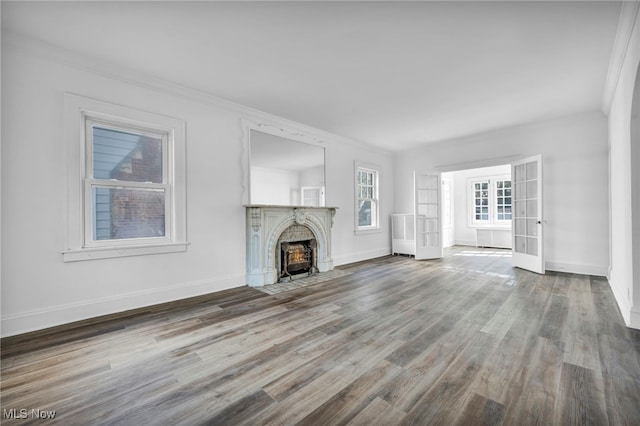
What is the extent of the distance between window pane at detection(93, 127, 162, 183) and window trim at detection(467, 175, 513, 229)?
28.7 feet

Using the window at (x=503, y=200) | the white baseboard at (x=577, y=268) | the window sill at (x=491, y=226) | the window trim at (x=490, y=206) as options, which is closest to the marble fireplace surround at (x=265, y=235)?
the white baseboard at (x=577, y=268)

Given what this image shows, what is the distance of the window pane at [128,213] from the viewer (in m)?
2.99

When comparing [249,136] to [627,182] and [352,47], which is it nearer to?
[352,47]

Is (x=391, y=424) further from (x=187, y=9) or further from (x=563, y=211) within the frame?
(x=563, y=211)

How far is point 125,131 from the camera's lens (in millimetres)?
3168

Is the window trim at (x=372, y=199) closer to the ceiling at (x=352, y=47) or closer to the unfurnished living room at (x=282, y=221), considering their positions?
the unfurnished living room at (x=282, y=221)

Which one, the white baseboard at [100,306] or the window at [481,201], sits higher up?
the window at [481,201]

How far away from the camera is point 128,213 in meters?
3.17

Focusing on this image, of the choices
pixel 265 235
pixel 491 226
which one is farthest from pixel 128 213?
pixel 491 226

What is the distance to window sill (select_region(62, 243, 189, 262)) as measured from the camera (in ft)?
9.02

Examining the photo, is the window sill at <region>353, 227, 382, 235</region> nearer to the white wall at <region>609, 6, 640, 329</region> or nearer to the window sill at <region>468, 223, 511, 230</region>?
the white wall at <region>609, 6, 640, 329</region>

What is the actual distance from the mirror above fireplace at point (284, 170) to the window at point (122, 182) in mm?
1060

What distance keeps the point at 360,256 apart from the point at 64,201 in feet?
16.1

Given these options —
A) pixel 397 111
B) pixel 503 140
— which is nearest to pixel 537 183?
pixel 503 140
